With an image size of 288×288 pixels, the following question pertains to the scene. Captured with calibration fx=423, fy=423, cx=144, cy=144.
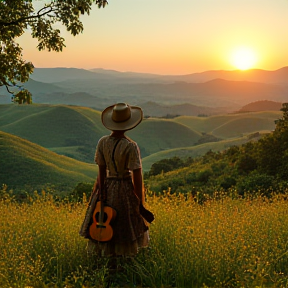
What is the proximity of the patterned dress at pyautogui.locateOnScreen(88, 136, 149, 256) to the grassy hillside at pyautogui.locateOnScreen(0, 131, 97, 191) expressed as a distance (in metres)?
22.9

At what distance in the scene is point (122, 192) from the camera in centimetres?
676

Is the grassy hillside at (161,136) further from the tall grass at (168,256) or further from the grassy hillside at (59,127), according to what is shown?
the tall grass at (168,256)

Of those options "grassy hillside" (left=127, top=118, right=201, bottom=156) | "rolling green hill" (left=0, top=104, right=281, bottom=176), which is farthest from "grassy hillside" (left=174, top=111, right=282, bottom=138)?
"grassy hillside" (left=127, top=118, right=201, bottom=156)

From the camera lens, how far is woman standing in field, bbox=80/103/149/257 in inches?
264

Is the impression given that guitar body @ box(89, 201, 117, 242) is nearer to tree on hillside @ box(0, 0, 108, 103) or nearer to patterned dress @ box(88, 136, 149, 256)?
patterned dress @ box(88, 136, 149, 256)

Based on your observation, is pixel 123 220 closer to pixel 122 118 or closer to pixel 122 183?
pixel 122 183

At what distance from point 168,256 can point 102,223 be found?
49.9 inches

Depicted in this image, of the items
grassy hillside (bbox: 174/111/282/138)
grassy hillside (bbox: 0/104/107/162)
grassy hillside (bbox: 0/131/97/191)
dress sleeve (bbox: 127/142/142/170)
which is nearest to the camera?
dress sleeve (bbox: 127/142/142/170)

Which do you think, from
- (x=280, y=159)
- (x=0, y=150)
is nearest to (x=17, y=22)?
(x=280, y=159)

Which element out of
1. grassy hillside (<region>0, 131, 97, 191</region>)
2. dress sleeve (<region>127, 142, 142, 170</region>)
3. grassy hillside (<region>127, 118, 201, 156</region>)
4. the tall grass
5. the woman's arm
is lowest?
grassy hillside (<region>127, 118, 201, 156</region>)

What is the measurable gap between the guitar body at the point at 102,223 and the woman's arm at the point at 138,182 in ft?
1.53

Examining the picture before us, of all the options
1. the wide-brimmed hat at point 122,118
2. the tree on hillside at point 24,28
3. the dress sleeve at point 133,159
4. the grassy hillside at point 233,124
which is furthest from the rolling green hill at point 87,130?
the dress sleeve at point 133,159

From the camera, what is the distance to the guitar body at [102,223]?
22.0ft

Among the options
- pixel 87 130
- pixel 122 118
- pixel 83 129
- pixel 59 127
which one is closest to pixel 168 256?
pixel 122 118
